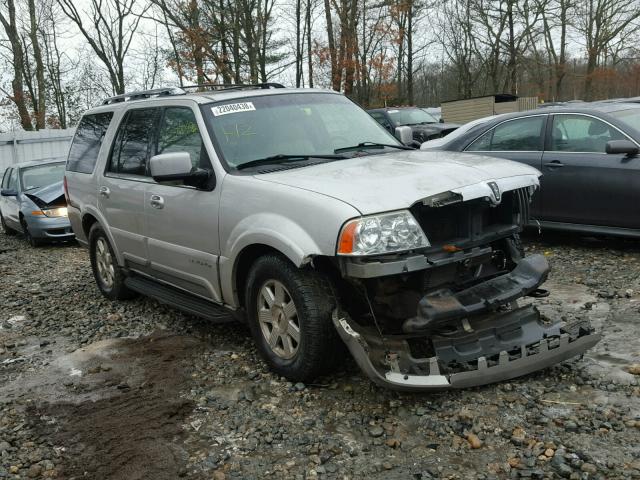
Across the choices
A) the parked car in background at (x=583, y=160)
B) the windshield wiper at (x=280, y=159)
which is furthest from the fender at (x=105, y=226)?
the parked car in background at (x=583, y=160)

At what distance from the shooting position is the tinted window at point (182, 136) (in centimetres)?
463

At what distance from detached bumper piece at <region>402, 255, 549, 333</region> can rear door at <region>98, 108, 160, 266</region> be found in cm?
282

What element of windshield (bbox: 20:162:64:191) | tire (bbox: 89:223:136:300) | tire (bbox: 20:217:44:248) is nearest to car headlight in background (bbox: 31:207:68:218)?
tire (bbox: 20:217:44:248)

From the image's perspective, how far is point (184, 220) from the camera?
4.72 metres

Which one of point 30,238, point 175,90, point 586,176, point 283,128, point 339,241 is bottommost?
point 30,238

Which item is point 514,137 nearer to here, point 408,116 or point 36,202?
point 36,202

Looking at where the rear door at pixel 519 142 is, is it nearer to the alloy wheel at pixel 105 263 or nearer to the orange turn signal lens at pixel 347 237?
the orange turn signal lens at pixel 347 237

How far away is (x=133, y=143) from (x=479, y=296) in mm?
3485

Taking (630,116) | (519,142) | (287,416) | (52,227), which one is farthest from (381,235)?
(52,227)

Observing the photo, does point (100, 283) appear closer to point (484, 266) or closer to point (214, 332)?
point (214, 332)

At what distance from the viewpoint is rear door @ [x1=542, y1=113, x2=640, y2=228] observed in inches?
252

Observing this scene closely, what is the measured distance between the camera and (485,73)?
43.6 m

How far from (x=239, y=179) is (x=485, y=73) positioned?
42.6 m

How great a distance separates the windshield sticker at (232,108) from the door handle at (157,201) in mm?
829
